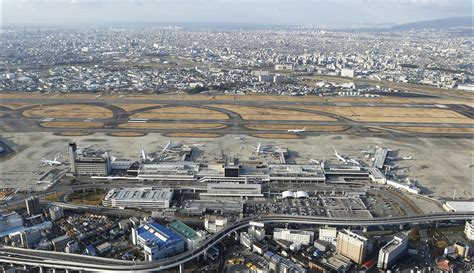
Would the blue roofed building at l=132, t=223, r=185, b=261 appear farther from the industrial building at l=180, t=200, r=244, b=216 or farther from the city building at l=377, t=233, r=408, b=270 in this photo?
the city building at l=377, t=233, r=408, b=270

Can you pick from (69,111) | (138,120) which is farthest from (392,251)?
(69,111)

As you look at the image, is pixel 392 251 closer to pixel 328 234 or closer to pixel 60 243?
pixel 328 234

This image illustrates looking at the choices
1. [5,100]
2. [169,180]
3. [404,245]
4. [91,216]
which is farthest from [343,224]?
[5,100]

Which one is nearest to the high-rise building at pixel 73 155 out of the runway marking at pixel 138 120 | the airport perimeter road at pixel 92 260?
the airport perimeter road at pixel 92 260

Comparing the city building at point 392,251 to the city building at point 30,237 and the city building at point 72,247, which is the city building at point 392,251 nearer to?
the city building at point 72,247

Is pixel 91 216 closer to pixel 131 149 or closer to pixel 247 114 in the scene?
pixel 131 149

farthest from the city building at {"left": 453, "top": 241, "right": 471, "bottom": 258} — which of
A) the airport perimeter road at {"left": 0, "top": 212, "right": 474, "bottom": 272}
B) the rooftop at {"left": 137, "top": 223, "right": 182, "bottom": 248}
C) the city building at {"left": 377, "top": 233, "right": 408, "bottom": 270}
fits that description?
the rooftop at {"left": 137, "top": 223, "right": 182, "bottom": 248}
